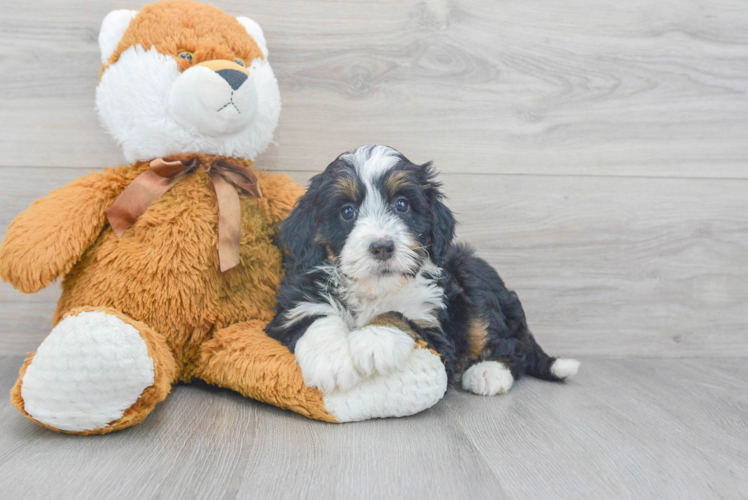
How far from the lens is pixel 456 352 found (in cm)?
168

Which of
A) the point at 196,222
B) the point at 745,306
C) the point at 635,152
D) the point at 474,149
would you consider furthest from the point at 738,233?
the point at 196,222

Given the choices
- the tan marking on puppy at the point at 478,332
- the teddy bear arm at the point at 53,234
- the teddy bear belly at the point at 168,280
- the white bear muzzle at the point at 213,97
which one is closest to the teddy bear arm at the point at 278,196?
the teddy bear belly at the point at 168,280

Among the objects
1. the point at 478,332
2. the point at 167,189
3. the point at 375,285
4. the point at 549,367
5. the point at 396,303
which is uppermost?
the point at 167,189

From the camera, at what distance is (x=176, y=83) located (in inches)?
60.0

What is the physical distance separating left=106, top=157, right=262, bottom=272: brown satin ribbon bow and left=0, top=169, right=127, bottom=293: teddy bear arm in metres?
0.06

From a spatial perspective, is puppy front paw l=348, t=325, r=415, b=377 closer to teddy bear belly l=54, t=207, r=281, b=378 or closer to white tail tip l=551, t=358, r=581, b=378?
teddy bear belly l=54, t=207, r=281, b=378

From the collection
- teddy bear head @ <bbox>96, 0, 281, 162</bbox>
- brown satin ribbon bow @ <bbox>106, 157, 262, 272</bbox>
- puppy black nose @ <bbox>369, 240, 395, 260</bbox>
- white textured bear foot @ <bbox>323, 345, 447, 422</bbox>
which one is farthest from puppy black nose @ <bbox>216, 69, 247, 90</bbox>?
white textured bear foot @ <bbox>323, 345, 447, 422</bbox>

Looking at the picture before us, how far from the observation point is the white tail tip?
1865 millimetres

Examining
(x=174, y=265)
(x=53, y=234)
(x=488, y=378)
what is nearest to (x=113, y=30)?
(x=53, y=234)

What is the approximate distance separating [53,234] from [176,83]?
1.77 ft

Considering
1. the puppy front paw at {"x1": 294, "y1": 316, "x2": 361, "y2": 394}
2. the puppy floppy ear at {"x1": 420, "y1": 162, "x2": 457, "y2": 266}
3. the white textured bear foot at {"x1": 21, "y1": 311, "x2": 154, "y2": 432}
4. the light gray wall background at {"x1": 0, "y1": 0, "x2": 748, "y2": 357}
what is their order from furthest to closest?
1. the light gray wall background at {"x1": 0, "y1": 0, "x2": 748, "y2": 357}
2. the puppy floppy ear at {"x1": 420, "y1": 162, "x2": 457, "y2": 266}
3. the puppy front paw at {"x1": 294, "y1": 316, "x2": 361, "y2": 394}
4. the white textured bear foot at {"x1": 21, "y1": 311, "x2": 154, "y2": 432}

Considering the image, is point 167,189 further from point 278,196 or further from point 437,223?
point 437,223

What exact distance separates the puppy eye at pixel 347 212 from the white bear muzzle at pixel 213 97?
16.8 inches

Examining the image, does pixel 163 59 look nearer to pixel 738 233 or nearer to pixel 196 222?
pixel 196 222
